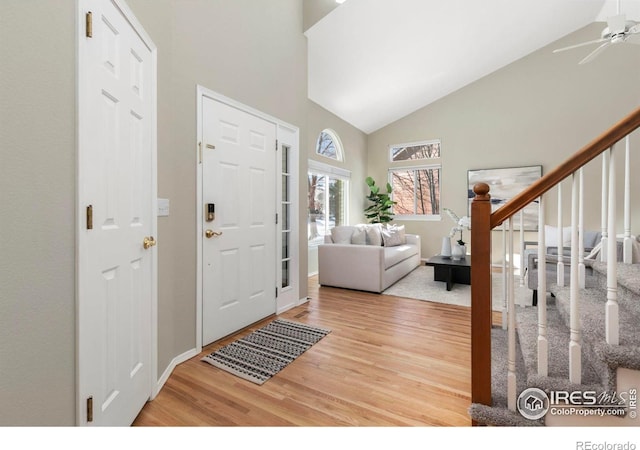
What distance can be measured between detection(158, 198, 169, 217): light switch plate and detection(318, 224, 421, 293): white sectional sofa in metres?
2.64

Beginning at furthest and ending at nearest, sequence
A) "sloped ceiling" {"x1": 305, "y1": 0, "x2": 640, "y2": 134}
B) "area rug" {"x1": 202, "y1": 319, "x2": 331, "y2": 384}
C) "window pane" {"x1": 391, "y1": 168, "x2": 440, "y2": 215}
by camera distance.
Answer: "window pane" {"x1": 391, "y1": 168, "x2": 440, "y2": 215}, "sloped ceiling" {"x1": 305, "y1": 0, "x2": 640, "y2": 134}, "area rug" {"x1": 202, "y1": 319, "x2": 331, "y2": 384}

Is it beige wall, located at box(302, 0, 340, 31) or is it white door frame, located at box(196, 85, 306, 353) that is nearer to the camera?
white door frame, located at box(196, 85, 306, 353)

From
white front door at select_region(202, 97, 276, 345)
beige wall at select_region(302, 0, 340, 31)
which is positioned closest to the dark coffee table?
white front door at select_region(202, 97, 276, 345)

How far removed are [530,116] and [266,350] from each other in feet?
20.0

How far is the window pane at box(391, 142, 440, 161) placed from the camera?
6.50 meters

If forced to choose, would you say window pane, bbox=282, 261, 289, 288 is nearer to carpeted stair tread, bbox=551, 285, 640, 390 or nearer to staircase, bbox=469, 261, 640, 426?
staircase, bbox=469, 261, 640, 426

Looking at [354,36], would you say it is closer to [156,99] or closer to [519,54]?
[156,99]

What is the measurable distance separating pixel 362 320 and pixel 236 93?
2395 mm

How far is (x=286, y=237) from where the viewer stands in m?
3.34

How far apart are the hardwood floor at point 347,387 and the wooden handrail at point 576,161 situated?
1069mm

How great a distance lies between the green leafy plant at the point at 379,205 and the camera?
6.57 meters

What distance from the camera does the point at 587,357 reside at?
1437 millimetres
